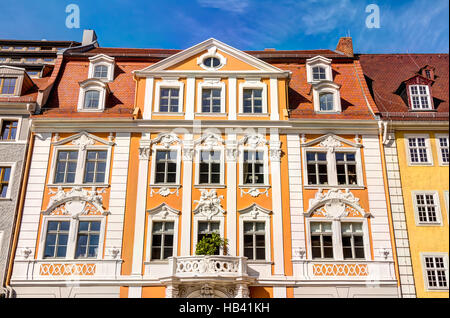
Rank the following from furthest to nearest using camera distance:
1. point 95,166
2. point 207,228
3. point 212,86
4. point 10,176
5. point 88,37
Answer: point 88,37 < point 212,86 < point 95,166 < point 10,176 < point 207,228

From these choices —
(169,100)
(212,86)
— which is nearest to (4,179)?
(169,100)

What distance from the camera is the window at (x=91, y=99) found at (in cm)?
2114

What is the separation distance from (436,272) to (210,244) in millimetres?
8777

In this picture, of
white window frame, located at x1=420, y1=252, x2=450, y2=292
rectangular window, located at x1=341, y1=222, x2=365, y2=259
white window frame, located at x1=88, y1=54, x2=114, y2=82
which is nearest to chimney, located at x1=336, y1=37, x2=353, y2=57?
rectangular window, located at x1=341, y1=222, x2=365, y2=259

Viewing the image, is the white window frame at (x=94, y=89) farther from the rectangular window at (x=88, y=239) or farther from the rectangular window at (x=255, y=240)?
the rectangular window at (x=255, y=240)

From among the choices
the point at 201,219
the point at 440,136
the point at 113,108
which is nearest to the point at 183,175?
the point at 201,219

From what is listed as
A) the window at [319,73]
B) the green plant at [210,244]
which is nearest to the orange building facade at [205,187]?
the green plant at [210,244]

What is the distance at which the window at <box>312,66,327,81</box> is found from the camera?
22.6m

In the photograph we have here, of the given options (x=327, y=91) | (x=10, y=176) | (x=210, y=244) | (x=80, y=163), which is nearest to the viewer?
(x=210, y=244)

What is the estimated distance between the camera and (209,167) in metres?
19.8

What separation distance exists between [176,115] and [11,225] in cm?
809

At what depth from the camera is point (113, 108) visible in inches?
830

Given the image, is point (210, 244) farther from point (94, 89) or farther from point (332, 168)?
point (94, 89)

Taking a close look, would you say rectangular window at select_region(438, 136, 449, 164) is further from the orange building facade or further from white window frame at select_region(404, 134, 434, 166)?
the orange building facade
